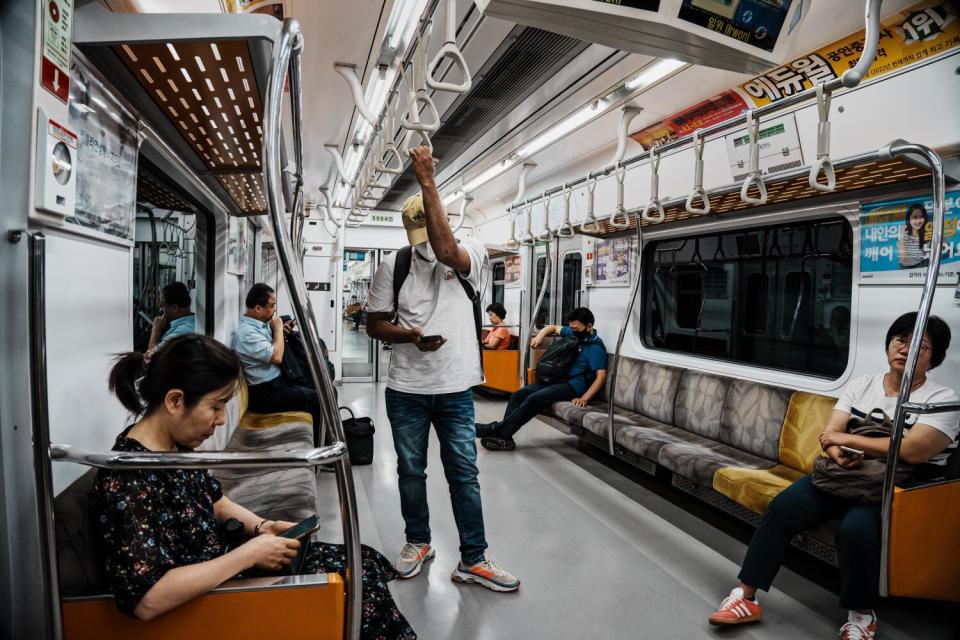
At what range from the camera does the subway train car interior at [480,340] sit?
129 cm

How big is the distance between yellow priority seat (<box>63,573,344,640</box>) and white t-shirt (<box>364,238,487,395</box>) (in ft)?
4.48

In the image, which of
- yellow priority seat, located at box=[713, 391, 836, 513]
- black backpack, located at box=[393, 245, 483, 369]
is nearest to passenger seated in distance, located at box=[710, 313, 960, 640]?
yellow priority seat, located at box=[713, 391, 836, 513]

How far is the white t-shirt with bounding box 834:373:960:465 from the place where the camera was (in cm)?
249

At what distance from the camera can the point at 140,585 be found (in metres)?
1.23

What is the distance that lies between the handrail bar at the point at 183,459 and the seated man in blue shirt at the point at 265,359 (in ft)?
9.30

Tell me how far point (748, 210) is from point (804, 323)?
941mm

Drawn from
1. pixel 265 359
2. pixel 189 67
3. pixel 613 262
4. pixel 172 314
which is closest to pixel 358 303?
pixel 613 262

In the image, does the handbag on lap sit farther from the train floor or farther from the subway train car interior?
the train floor

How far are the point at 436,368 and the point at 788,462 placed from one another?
98.6 inches

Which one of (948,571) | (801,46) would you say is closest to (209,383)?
(948,571)

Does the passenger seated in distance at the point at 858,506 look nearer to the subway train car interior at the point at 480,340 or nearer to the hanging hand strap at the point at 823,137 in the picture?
the subway train car interior at the point at 480,340

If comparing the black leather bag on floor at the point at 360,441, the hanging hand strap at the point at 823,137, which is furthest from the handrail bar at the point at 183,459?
the black leather bag on floor at the point at 360,441

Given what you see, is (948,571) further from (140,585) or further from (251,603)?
(140,585)

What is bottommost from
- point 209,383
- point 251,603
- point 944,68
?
point 251,603
